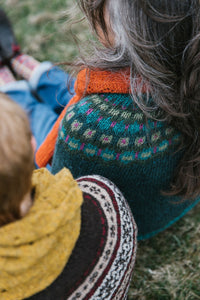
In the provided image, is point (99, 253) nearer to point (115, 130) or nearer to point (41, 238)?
point (41, 238)

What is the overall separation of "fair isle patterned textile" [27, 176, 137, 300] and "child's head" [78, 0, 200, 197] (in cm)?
29

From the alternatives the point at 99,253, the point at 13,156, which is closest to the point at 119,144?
the point at 99,253

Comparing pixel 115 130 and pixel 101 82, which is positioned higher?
pixel 101 82

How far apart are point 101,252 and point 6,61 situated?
6.09 feet

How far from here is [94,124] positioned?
93cm

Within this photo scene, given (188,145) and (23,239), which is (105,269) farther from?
(188,145)

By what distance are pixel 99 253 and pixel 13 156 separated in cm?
36

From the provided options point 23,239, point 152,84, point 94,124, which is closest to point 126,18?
point 152,84

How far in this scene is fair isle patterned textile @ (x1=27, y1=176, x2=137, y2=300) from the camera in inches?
30.3

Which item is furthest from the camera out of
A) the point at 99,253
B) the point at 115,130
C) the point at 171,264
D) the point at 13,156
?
the point at 171,264

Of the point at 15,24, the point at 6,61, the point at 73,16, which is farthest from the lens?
the point at 15,24

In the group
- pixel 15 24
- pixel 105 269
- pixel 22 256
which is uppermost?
pixel 15 24

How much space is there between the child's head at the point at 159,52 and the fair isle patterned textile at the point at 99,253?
289 millimetres

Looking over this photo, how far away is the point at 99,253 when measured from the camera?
80 cm
